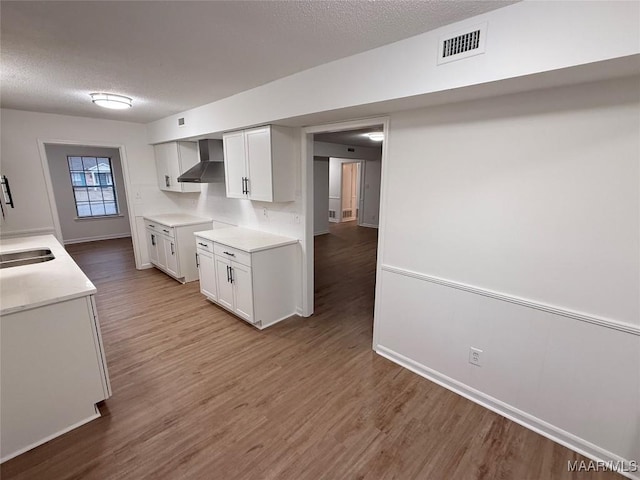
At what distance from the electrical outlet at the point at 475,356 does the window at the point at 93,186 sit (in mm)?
8523

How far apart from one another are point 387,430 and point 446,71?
2284 mm

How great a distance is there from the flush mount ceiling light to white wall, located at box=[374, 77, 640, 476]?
2.91 m

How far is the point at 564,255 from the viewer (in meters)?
1.71

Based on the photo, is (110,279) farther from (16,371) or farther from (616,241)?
(616,241)

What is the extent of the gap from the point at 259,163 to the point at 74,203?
6400 millimetres

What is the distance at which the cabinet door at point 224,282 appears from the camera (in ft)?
10.9

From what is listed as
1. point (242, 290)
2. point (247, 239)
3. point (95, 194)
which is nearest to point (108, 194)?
point (95, 194)

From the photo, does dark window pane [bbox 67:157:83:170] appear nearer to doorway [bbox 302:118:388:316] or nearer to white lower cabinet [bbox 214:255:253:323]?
doorway [bbox 302:118:388:316]

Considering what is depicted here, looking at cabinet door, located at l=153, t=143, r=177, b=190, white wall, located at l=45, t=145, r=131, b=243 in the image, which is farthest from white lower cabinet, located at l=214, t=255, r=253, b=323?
white wall, located at l=45, t=145, r=131, b=243

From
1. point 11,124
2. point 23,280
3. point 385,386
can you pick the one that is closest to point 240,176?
point 23,280

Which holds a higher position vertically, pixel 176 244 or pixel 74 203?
pixel 74 203

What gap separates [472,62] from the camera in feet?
5.08

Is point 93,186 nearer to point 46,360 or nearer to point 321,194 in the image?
point 321,194


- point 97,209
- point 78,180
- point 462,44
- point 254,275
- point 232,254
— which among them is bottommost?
point 254,275
